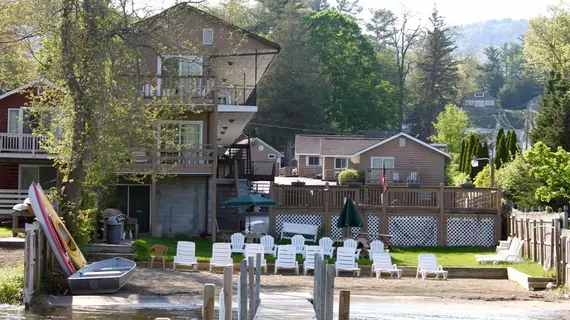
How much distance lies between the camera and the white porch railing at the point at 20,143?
3750cm

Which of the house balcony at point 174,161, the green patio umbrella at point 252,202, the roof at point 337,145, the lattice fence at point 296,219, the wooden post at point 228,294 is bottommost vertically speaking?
the wooden post at point 228,294

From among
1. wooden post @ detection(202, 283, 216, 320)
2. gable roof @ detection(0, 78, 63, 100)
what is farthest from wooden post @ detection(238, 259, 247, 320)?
gable roof @ detection(0, 78, 63, 100)

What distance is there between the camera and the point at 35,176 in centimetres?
3972

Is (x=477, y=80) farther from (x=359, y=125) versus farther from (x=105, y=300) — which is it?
(x=105, y=300)

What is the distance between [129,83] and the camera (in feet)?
106

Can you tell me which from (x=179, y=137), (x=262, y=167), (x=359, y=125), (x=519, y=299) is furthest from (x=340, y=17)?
(x=519, y=299)

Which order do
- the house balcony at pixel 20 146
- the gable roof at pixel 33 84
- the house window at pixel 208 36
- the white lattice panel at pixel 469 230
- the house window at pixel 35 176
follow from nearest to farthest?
the gable roof at pixel 33 84 → the house balcony at pixel 20 146 → the white lattice panel at pixel 469 230 → the house window at pixel 35 176 → the house window at pixel 208 36

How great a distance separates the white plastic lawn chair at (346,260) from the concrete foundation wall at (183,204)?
1026cm

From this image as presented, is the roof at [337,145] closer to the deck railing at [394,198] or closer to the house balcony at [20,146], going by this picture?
the deck railing at [394,198]

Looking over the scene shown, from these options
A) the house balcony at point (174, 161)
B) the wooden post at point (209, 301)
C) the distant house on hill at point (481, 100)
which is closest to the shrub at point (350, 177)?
the house balcony at point (174, 161)

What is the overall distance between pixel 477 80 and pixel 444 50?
214 feet

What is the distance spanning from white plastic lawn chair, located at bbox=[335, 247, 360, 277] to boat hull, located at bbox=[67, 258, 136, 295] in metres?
7.84

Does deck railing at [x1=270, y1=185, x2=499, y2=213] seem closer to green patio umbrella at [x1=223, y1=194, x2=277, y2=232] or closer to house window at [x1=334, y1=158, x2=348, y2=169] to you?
green patio umbrella at [x1=223, y1=194, x2=277, y2=232]

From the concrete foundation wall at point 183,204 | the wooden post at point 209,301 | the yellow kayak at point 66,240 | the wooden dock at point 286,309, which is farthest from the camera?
the concrete foundation wall at point 183,204
